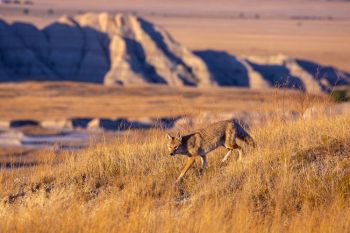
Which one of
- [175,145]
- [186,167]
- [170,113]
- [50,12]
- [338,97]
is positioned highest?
[175,145]

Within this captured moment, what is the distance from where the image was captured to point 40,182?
9922 millimetres

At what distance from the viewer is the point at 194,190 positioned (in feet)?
29.5

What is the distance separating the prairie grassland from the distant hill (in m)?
61.8

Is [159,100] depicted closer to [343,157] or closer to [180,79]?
[180,79]

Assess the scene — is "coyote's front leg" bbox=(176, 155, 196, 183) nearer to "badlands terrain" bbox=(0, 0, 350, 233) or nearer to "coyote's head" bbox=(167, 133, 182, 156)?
"badlands terrain" bbox=(0, 0, 350, 233)

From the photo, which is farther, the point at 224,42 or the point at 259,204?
the point at 224,42

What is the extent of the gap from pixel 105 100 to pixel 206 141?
53.2 m

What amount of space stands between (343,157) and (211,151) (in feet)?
5.76

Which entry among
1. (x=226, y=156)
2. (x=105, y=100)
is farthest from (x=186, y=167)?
(x=105, y=100)

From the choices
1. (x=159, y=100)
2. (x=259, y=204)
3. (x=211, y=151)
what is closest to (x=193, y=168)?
(x=211, y=151)

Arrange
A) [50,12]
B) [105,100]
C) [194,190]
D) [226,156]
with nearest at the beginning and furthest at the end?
1. [194,190]
2. [226,156]
3. [105,100]
4. [50,12]

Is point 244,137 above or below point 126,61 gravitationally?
above

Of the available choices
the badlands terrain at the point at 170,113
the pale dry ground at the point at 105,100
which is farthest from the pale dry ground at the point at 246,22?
the pale dry ground at the point at 105,100

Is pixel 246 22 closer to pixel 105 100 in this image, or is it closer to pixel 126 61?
pixel 126 61
